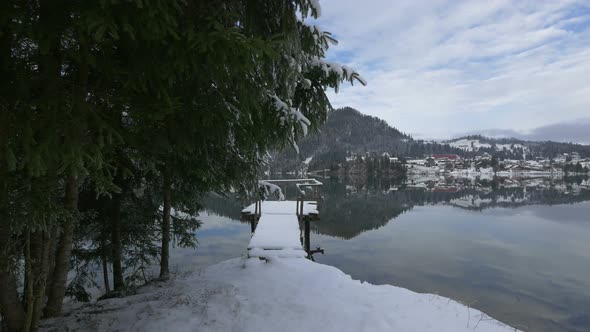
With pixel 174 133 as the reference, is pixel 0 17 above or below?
above

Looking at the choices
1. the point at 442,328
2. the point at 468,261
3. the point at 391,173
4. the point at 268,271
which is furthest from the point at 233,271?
the point at 391,173

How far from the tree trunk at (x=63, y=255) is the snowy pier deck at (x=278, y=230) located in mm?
4453

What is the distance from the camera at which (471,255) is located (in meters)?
21.8

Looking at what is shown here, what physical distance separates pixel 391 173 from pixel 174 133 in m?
151

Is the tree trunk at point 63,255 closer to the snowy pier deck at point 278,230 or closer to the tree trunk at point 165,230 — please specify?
the tree trunk at point 165,230

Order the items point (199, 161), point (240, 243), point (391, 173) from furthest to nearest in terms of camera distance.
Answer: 1. point (391, 173)
2. point (240, 243)
3. point (199, 161)

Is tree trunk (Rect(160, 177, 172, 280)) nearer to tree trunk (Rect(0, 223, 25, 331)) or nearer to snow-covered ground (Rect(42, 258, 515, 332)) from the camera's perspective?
snow-covered ground (Rect(42, 258, 515, 332))

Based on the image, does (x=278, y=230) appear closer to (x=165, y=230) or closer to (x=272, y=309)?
(x=165, y=230)

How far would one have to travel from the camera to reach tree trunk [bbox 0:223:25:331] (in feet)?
12.5

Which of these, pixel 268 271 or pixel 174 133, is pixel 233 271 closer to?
pixel 268 271

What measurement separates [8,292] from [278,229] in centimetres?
811

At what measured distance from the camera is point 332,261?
19656 millimetres

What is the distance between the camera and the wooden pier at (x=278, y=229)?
362 inches

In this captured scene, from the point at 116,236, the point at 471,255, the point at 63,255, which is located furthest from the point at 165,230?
the point at 471,255
